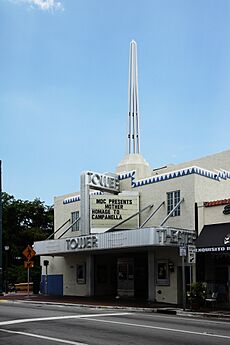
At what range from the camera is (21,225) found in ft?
216

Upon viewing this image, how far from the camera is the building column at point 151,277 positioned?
31284 millimetres

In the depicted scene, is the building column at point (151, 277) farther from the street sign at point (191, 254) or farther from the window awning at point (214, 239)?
the street sign at point (191, 254)

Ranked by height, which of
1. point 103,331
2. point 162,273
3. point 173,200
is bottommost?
point 103,331

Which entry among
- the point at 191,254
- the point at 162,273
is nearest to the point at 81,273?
the point at 162,273

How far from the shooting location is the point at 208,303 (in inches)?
1037

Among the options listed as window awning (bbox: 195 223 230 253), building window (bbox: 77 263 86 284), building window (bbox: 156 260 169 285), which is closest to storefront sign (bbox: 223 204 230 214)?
window awning (bbox: 195 223 230 253)

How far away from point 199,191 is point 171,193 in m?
1.93

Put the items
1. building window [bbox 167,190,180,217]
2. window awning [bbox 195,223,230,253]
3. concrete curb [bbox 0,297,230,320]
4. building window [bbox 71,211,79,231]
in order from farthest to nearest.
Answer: building window [bbox 71,211,79,231] < building window [bbox 167,190,180,217] < window awning [bbox 195,223,230,253] < concrete curb [bbox 0,297,230,320]

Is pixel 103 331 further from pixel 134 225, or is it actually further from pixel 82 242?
pixel 134 225

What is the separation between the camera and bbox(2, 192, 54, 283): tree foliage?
6231cm

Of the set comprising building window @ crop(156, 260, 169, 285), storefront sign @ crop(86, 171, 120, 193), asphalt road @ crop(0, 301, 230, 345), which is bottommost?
asphalt road @ crop(0, 301, 230, 345)

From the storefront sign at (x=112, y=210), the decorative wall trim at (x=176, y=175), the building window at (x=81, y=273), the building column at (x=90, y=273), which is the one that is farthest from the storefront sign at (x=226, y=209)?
the building window at (x=81, y=273)

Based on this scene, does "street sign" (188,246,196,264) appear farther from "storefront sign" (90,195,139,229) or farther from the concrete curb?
"storefront sign" (90,195,139,229)

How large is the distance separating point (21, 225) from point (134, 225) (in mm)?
34963
